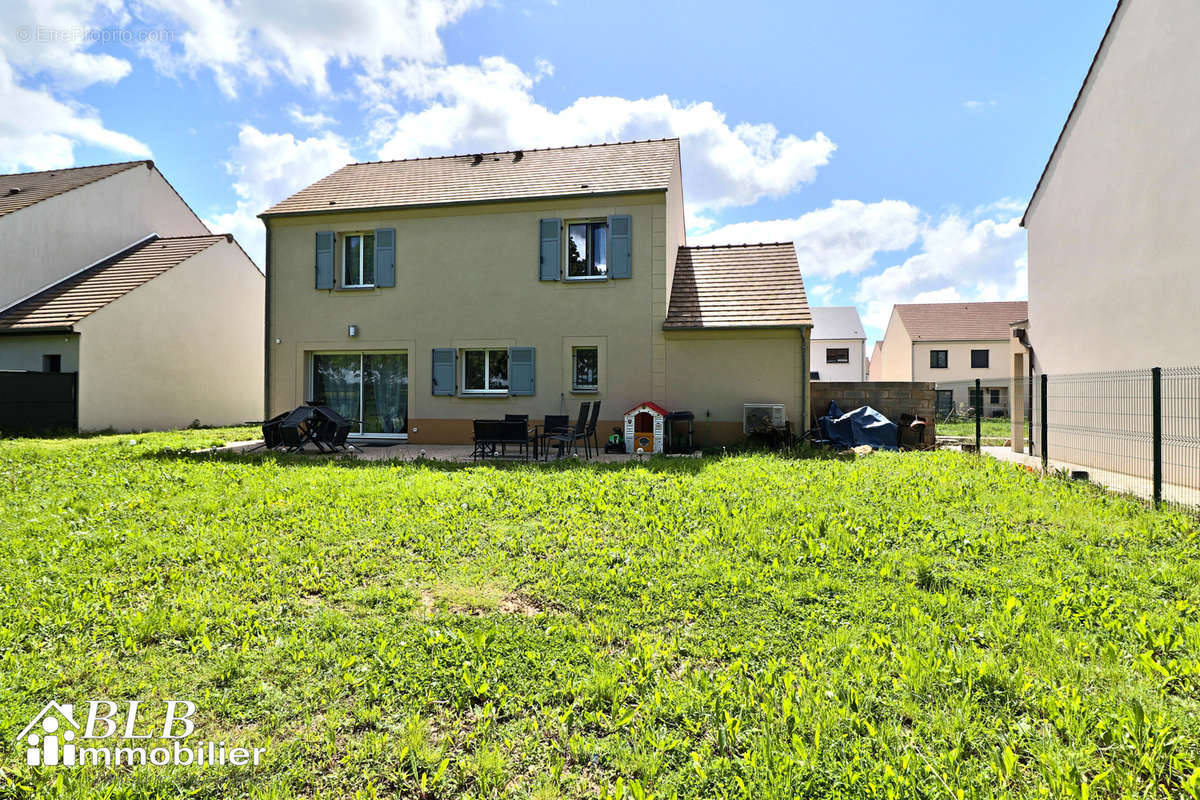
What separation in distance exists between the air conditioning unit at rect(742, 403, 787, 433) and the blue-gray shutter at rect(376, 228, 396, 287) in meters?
9.02

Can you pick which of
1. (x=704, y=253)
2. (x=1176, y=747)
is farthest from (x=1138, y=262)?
(x=1176, y=747)

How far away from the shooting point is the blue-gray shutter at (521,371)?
13.3m

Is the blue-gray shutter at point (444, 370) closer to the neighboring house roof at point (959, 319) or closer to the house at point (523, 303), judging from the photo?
the house at point (523, 303)

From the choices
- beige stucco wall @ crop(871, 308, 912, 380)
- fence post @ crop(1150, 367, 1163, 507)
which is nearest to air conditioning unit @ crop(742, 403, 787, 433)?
fence post @ crop(1150, 367, 1163, 507)

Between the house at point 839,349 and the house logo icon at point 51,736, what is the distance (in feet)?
138

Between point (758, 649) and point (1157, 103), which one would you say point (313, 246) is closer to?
point (758, 649)

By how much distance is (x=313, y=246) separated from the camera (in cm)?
1445

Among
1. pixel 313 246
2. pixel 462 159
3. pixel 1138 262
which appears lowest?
pixel 1138 262

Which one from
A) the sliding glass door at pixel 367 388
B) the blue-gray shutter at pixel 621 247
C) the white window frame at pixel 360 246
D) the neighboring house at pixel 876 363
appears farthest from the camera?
the neighboring house at pixel 876 363

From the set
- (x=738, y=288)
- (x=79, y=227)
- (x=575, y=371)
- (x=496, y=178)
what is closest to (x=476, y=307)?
(x=575, y=371)

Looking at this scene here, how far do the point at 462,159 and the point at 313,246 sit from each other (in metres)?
4.71

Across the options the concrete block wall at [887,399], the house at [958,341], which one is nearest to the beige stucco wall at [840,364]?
the house at [958,341]

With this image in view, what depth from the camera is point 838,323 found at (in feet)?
140

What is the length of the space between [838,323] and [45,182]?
1722 inches
